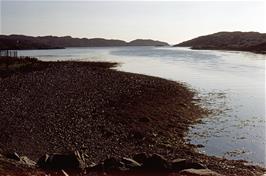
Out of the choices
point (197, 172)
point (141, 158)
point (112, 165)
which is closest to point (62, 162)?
point (112, 165)

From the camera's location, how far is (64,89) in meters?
34.6

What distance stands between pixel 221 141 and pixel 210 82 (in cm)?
2820

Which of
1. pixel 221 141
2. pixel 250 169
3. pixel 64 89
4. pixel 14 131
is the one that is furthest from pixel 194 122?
pixel 64 89

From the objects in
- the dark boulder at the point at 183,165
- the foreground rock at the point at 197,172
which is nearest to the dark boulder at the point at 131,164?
the dark boulder at the point at 183,165

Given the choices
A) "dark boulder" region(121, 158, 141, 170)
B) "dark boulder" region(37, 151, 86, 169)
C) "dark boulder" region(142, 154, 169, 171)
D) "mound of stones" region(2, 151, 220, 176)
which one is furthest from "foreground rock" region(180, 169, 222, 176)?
"dark boulder" region(37, 151, 86, 169)

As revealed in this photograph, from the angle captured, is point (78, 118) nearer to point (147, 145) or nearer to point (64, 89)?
point (147, 145)

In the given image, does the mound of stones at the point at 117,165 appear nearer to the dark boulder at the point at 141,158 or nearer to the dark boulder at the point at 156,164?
the dark boulder at the point at 156,164

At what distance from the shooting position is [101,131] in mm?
21203

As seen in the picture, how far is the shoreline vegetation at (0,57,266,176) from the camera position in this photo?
14.0 meters

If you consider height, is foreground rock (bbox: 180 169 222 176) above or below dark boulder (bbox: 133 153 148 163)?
below

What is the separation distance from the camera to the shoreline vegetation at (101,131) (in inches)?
549

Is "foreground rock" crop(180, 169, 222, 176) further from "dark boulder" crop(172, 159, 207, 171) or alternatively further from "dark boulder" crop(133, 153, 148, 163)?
"dark boulder" crop(133, 153, 148, 163)

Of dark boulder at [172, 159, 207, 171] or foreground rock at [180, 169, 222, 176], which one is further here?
dark boulder at [172, 159, 207, 171]

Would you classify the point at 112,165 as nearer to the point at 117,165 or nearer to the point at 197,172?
the point at 117,165
